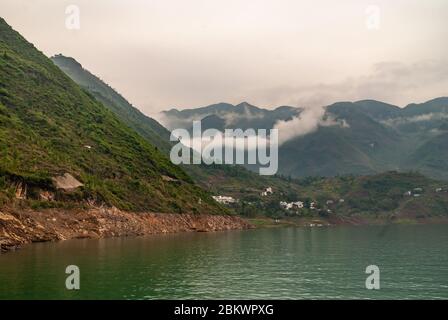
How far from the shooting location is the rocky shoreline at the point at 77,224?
10488 centimetres

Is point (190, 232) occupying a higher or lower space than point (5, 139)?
lower

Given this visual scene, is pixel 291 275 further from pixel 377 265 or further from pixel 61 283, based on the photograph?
pixel 61 283

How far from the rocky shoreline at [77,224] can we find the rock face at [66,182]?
846 centimetres

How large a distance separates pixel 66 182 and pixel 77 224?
15.5m

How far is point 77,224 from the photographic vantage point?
133750 mm
